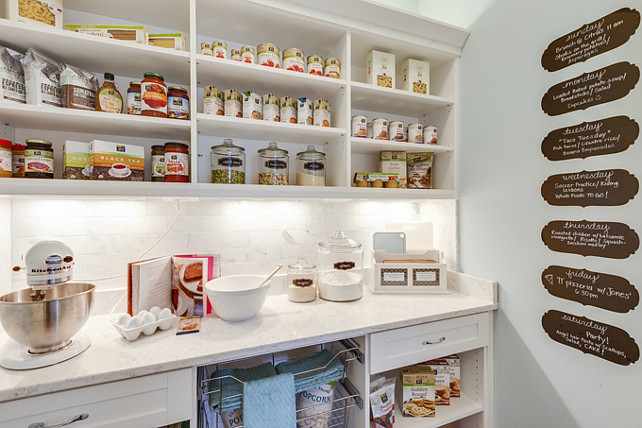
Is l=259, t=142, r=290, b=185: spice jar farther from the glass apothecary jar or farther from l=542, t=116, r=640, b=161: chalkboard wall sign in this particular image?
l=542, t=116, r=640, b=161: chalkboard wall sign

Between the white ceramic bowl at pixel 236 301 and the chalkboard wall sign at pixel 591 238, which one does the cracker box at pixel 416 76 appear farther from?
the white ceramic bowl at pixel 236 301

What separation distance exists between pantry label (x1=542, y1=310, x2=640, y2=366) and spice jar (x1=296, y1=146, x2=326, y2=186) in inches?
48.3

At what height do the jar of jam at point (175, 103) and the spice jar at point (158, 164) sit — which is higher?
the jar of jam at point (175, 103)

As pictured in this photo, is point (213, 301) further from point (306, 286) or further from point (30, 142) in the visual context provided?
point (30, 142)

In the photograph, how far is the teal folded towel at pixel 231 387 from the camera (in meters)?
1.09

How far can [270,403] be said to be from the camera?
1.09 metres

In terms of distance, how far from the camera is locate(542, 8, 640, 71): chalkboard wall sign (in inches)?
40.0

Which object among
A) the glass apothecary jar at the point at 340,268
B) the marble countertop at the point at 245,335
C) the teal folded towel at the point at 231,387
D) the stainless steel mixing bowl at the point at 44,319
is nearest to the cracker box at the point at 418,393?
the marble countertop at the point at 245,335

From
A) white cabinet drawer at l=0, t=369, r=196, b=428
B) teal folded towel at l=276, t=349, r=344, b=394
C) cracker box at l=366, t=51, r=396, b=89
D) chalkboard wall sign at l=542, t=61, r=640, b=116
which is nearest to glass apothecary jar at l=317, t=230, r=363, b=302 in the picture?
teal folded towel at l=276, t=349, r=344, b=394

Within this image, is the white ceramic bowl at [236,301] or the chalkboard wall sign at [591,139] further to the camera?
the white ceramic bowl at [236,301]

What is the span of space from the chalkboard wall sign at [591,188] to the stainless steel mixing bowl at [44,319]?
1.87 meters

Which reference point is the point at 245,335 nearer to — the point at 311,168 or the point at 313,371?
the point at 313,371

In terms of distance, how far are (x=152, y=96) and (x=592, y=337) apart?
6.62ft

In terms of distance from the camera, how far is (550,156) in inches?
49.6
